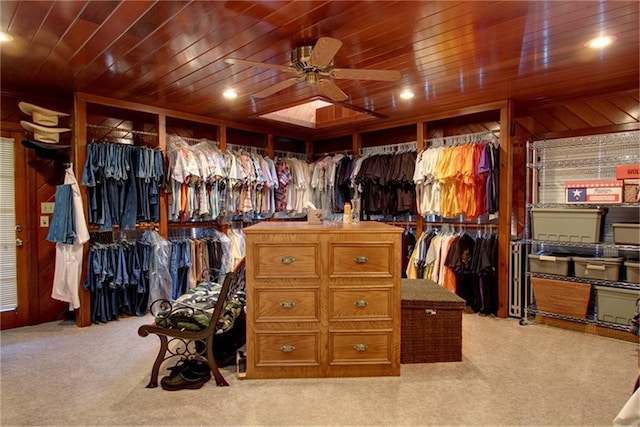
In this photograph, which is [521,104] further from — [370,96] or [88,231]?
[88,231]

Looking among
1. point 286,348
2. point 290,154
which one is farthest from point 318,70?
point 290,154

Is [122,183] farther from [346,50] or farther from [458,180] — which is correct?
[458,180]

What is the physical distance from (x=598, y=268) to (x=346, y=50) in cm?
304

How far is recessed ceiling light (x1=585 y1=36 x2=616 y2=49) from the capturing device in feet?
8.67

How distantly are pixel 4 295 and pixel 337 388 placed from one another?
3548 mm

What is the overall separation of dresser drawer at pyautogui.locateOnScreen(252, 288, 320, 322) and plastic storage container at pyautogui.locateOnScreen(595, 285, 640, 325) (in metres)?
2.77

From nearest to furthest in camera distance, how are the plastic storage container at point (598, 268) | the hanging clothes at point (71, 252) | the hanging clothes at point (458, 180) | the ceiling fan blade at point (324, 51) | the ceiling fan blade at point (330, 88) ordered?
the ceiling fan blade at point (324, 51)
the ceiling fan blade at point (330, 88)
the plastic storage container at point (598, 268)
the hanging clothes at point (71, 252)
the hanging clothes at point (458, 180)

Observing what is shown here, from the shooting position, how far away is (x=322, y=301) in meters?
2.67

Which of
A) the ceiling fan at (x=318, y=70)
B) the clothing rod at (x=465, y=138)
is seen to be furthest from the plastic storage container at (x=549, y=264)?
the ceiling fan at (x=318, y=70)

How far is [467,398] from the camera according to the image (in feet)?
7.97

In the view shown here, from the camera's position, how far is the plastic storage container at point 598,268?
3.48 meters

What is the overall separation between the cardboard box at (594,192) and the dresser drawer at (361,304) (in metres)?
2.32

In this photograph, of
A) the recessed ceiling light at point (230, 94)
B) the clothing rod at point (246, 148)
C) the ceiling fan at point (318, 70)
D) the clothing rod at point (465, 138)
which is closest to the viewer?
the ceiling fan at point (318, 70)

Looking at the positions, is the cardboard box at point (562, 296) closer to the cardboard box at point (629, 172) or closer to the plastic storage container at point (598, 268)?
the plastic storage container at point (598, 268)
